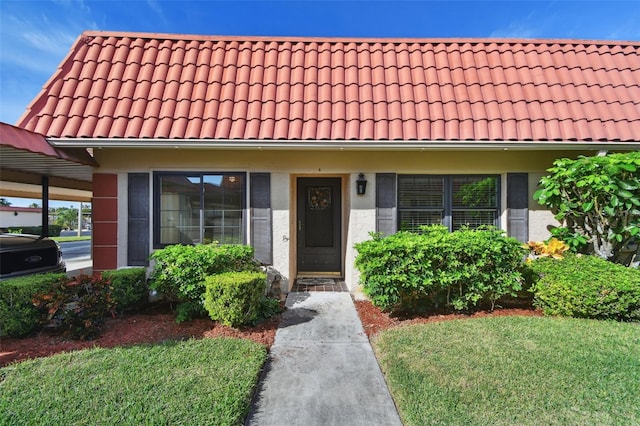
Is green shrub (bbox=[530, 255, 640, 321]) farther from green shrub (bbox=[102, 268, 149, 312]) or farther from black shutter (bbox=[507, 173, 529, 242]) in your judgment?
green shrub (bbox=[102, 268, 149, 312])

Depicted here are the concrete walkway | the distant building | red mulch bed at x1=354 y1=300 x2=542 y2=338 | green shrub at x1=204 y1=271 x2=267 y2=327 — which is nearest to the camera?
the concrete walkway

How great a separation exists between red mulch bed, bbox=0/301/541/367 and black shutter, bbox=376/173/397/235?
1.50m

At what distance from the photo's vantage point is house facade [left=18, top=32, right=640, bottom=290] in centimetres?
480

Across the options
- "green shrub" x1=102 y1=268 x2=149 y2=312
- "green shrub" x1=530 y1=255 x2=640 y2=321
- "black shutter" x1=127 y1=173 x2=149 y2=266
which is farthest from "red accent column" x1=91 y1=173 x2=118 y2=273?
"green shrub" x1=530 y1=255 x2=640 y2=321

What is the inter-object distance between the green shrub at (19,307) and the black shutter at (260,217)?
2.93 metres

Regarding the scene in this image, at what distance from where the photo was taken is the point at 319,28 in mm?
6895

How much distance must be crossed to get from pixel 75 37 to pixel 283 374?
767 centimetres

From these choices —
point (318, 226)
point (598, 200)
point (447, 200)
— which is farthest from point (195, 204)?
point (598, 200)

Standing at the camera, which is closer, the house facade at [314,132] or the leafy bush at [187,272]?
the leafy bush at [187,272]

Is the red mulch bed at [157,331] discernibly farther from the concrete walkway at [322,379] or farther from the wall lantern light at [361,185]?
the wall lantern light at [361,185]

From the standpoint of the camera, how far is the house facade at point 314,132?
4.80 meters

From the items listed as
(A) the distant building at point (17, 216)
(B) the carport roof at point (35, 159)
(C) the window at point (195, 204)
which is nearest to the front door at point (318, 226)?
(C) the window at point (195, 204)

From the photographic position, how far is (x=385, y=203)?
17.5 ft

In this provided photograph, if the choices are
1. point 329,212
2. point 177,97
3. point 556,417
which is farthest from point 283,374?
point 177,97
